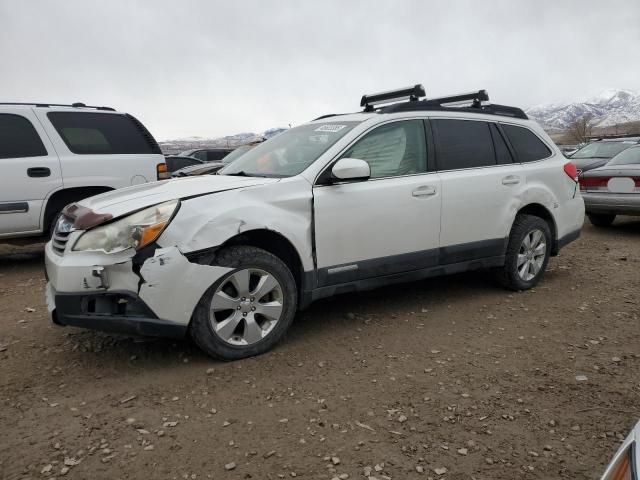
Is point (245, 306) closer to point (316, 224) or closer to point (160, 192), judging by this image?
point (316, 224)

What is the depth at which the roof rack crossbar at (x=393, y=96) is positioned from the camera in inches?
183

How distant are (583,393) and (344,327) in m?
1.74

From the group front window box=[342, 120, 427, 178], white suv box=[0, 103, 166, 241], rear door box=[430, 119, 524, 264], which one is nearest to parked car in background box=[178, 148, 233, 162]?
white suv box=[0, 103, 166, 241]

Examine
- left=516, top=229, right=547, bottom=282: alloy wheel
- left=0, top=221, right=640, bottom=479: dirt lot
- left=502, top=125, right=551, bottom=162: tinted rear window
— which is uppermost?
left=502, top=125, right=551, bottom=162: tinted rear window

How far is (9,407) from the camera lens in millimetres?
2938

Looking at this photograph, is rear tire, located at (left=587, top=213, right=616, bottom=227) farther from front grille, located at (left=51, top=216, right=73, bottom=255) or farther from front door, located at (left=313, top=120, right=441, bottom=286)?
front grille, located at (left=51, top=216, right=73, bottom=255)

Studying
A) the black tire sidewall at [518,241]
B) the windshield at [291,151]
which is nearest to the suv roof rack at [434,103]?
the windshield at [291,151]

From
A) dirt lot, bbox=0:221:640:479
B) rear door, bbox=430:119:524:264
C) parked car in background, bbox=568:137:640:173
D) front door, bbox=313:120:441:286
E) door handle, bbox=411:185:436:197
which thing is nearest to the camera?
dirt lot, bbox=0:221:640:479

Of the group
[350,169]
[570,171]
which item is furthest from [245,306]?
[570,171]

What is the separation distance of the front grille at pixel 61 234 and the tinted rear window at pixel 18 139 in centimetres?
305

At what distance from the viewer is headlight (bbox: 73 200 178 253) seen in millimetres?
3160

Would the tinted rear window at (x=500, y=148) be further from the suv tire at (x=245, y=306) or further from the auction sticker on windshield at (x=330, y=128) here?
the suv tire at (x=245, y=306)

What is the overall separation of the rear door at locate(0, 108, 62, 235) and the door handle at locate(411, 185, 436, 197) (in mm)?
4342

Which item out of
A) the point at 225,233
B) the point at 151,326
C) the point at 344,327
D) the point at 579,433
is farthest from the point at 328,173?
the point at 579,433
